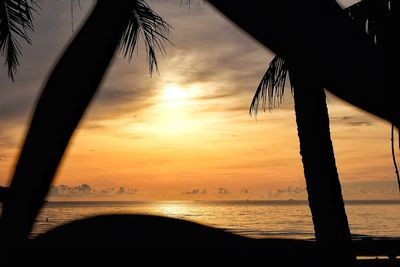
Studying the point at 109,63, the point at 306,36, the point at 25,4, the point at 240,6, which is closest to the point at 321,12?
the point at 306,36

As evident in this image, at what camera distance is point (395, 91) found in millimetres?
1181

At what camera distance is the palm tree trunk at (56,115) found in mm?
1190

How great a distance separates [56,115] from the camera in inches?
47.5

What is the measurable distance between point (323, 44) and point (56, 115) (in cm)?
60

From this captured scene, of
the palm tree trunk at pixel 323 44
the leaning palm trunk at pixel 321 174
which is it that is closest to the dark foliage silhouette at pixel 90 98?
the palm tree trunk at pixel 323 44

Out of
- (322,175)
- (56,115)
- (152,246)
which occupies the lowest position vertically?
(152,246)

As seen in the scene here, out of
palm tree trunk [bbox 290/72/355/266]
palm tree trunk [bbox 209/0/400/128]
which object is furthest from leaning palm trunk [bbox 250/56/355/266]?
palm tree trunk [bbox 209/0/400/128]

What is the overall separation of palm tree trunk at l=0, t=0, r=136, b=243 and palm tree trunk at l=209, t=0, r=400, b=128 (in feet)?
0.99

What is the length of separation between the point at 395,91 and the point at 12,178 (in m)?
0.87

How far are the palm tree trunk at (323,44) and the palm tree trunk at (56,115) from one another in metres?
0.30

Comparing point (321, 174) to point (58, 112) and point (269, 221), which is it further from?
point (269, 221)

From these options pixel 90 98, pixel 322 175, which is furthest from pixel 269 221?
pixel 90 98

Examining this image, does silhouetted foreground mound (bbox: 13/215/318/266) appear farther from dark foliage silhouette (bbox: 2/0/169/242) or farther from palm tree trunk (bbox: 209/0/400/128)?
palm tree trunk (bbox: 209/0/400/128)

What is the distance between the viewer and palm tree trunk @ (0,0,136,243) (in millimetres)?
1190
